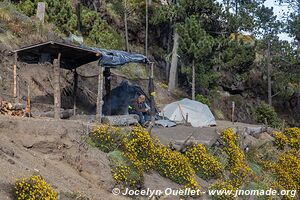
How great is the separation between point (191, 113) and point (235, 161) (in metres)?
6.83

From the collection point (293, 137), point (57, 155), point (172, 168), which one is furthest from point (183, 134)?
point (293, 137)

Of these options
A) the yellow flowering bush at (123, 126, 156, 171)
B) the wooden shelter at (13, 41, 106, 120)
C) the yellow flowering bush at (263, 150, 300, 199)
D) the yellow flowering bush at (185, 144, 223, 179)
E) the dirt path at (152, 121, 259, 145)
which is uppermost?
the wooden shelter at (13, 41, 106, 120)

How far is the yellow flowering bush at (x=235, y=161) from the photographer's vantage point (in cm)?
1588

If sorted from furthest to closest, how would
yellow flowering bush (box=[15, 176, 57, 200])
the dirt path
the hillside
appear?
1. the dirt path
2. the hillside
3. yellow flowering bush (box=[15, 176, 57, 200])

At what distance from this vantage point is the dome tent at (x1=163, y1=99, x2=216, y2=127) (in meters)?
22.9

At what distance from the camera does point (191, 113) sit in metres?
23.1

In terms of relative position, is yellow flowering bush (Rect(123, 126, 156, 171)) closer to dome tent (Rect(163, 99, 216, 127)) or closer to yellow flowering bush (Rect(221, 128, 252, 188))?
yellow flowering bush (Rect(221, 128, 252, 188))

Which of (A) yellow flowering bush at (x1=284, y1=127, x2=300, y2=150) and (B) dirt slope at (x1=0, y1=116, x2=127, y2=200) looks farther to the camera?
(A) yellow flowering bush at (x1=284, y1=127, x2=300, y2=150)

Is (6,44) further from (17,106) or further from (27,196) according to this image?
(27,196)

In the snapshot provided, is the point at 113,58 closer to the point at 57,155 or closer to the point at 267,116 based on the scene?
the point at 57,155

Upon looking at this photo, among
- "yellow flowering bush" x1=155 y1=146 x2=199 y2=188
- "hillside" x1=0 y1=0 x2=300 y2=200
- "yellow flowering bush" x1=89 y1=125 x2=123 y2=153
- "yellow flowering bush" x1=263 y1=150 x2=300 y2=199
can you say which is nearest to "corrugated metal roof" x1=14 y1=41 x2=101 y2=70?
"hillside" x1=0 y1=0 x2=300 y2=200

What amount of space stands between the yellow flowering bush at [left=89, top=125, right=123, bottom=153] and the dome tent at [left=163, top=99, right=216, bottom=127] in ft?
33.6

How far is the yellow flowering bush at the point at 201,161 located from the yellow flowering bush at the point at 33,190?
22.3ft

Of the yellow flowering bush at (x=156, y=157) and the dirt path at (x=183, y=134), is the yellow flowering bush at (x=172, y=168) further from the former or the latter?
the dirt path at (x=183, y=134)
